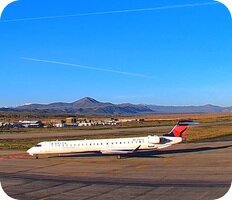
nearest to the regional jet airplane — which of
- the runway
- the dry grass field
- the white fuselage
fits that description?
the white fuselage

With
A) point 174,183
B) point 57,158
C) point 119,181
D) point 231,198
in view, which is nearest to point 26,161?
point 57,158

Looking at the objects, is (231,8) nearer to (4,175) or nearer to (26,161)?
(4,175)

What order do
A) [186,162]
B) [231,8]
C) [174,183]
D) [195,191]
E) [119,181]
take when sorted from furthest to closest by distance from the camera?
1. [186,162]
2. [119,181]
3. [174,183]
4. [195,191]
5. [231,8]

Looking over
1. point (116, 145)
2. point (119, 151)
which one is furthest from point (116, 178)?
point (116, 145)

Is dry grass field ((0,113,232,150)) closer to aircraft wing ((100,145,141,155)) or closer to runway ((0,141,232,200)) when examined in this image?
aircraft wing ((100,145,141,155))

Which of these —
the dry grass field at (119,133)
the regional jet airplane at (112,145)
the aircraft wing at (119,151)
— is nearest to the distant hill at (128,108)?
the dry grass field at (119,133)

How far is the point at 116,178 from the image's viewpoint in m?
12.4

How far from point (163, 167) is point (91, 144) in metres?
6.37

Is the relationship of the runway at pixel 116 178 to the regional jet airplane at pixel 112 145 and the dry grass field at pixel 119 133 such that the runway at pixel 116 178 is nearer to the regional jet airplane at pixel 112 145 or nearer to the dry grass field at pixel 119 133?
the regional jet airplane at pixel 112 145

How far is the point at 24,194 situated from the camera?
31.7ft

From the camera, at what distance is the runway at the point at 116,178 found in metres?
9.27

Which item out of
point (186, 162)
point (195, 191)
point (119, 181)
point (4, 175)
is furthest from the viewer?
point (186, 162)

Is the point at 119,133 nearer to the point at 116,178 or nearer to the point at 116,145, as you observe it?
the point at 116,145

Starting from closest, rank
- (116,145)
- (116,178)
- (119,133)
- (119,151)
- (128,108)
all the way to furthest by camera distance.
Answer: (116,178) → (119,151) → (116,145) → (119,133) → (128,108)
